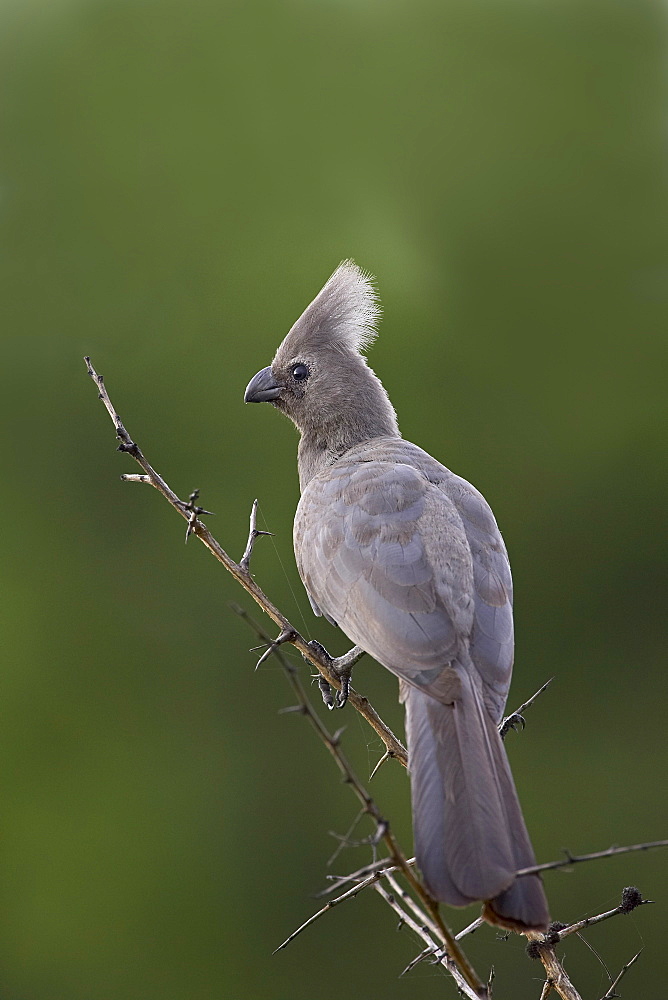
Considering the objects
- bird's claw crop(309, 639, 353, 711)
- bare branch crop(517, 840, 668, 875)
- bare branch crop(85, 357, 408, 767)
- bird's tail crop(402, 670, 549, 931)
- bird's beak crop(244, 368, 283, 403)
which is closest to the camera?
bare branch crop(517, 840, 668, 875)

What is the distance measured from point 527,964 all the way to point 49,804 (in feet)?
5.83

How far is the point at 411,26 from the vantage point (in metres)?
4.22

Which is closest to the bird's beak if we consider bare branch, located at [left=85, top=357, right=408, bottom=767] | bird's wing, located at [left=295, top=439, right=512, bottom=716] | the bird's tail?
bird's wing, located at [left=295, top=439, right=512, bottom=716]

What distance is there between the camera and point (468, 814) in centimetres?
127

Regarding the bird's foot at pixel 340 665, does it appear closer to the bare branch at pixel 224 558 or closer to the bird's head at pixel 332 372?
the bare branch at pixel 224 558

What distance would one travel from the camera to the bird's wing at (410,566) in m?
1.56

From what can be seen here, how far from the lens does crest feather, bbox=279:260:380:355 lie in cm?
246

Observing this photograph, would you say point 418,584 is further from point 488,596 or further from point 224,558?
point 224,558

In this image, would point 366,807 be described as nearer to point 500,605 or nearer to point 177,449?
point 500,605

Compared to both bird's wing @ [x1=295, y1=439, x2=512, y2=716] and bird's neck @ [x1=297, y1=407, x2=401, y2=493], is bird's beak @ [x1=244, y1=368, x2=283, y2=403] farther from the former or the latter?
bird's wing @ [x1=295, y1=439, x2=512, y2=716]

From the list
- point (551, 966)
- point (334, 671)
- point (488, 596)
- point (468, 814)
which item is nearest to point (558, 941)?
point (551, 966)

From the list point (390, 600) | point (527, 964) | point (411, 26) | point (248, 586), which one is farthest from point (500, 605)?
point (411, 26)

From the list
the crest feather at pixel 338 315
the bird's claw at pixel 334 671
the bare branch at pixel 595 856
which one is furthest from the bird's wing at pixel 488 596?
the crest feather at pixel 338 315

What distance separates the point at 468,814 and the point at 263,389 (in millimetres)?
1442
